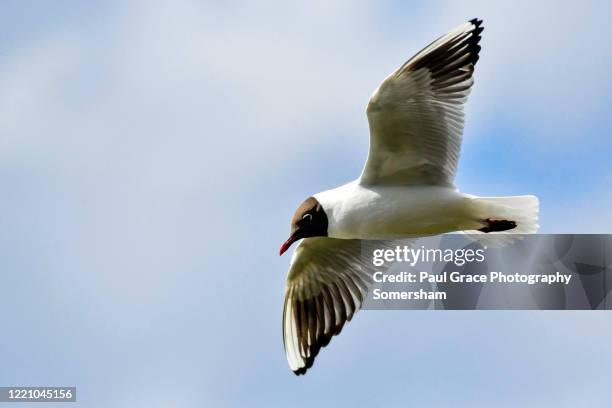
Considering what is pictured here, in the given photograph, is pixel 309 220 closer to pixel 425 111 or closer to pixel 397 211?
pixel 397 211

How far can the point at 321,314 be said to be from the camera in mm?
8164

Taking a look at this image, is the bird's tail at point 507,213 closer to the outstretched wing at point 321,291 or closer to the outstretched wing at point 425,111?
the outstretched wing at point 425,111


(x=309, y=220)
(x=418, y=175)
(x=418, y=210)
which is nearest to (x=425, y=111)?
(x=418, y=175)

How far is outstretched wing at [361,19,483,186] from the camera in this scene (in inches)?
276

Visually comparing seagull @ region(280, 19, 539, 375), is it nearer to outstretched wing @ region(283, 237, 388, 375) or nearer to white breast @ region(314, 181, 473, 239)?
white breast @ region(314, 181, 473, 239)

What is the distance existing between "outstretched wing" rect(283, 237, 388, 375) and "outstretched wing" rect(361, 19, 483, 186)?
89 cm

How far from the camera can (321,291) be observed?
818 centimetres

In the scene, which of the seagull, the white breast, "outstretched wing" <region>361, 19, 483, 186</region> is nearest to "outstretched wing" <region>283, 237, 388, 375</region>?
the seagull

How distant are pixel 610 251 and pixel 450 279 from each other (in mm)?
1130

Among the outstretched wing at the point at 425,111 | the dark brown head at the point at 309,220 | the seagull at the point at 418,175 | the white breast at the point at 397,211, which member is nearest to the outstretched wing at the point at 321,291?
the seagull at the point at 418,175

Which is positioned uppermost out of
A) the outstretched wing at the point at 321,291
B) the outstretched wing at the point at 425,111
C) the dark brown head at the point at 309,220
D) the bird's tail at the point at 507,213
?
the outstretched wing at the point at 425,111

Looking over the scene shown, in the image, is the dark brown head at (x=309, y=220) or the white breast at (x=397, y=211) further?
the dark brown head at (x=309, y=220)

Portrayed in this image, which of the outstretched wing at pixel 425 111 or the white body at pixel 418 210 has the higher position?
the outstretched wing at pixel 425 111

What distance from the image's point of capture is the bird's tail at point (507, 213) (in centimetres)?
723
